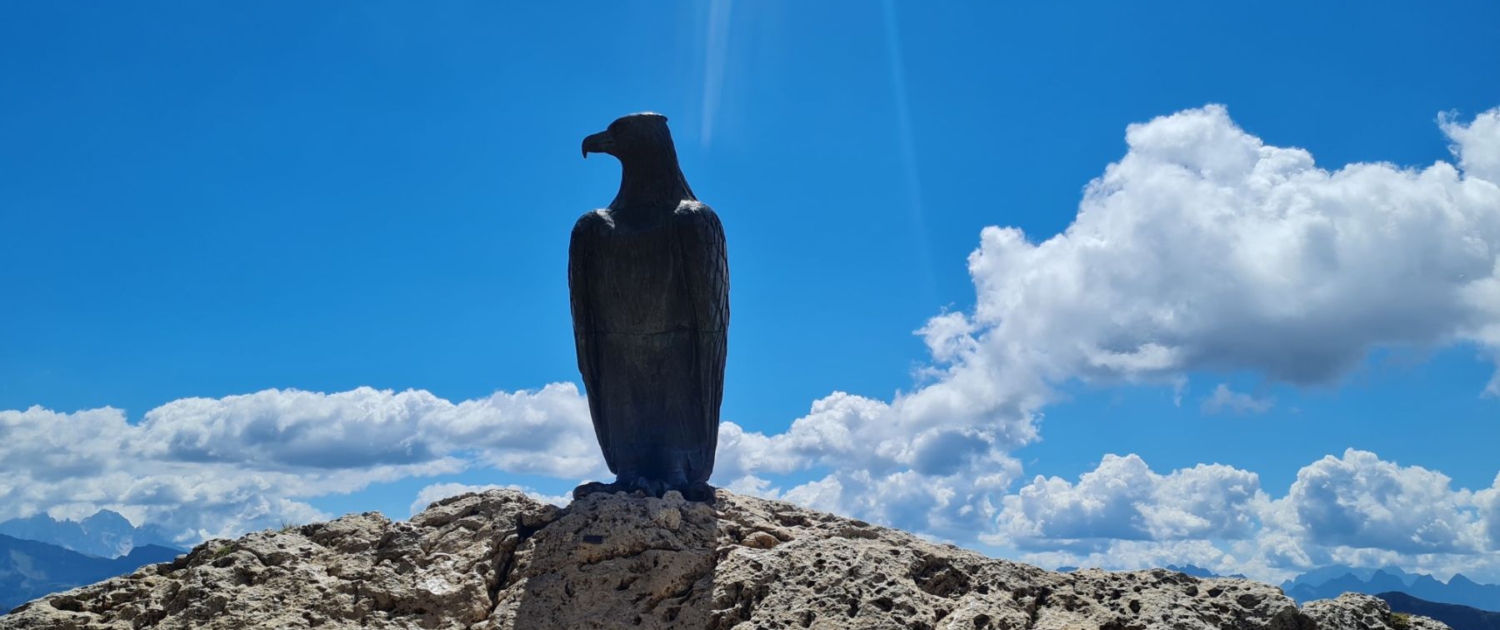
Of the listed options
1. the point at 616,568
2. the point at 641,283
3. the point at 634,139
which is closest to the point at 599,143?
the point at 634,139

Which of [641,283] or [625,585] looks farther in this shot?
[641,283]

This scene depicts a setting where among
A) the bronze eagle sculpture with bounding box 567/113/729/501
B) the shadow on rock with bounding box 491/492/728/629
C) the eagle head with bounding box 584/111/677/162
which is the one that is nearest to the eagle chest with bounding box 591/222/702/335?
the bronze eagle sculpture with bounding box 567/113/729/501

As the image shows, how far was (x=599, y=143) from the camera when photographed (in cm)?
1084

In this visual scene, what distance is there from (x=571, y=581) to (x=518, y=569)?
50 centimetres

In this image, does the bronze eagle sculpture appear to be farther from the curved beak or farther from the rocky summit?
the rocky summit

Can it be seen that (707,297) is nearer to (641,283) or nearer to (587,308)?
(641,283)

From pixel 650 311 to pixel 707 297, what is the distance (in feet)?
1.72

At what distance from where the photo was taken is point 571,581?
8336 millimetres

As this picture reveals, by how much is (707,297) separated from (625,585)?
3.00 m

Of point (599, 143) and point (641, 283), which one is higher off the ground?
point (599, 143)

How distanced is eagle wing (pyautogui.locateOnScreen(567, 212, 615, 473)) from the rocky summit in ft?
5.78

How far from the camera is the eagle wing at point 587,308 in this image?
10516 millimetres

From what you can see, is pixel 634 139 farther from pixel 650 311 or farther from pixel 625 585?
pixel 625 585

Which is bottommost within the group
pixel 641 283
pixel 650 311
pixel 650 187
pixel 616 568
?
pixel 616 568
